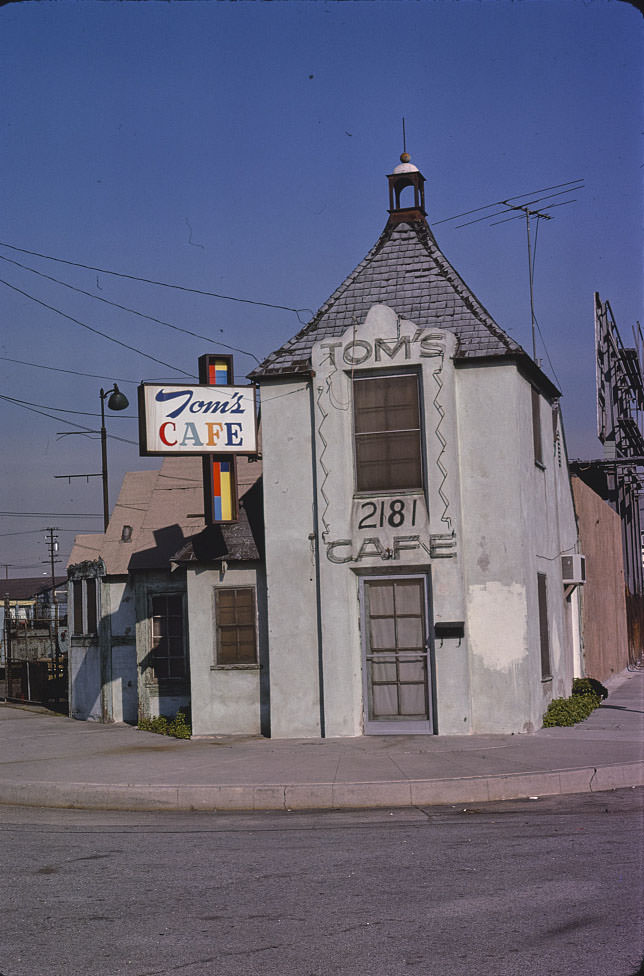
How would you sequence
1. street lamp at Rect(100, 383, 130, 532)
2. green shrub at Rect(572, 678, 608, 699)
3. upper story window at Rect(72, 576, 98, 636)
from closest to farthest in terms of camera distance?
green shrub at Rect(572, 678, 608, 699), upper story window at Rect(72, 576, 98, 636), street lamp at Rect(100, 383, 130, 532)

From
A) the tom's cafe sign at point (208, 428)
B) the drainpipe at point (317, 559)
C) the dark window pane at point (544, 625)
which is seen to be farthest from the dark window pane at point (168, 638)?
the dark window pane at point (544, 625)

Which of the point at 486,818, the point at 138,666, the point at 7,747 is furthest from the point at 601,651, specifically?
the point at 486,818

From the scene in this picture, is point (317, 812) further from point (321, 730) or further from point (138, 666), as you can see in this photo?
point (138, 666)

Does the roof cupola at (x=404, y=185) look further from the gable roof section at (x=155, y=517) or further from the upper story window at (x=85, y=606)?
the upper story window at (x=85, y=606)

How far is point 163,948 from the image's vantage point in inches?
242

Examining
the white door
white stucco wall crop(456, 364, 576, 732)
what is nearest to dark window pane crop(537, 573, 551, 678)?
white stucco wall crop(456, 364, 576, 732)

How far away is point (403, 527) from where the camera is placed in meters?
15.3

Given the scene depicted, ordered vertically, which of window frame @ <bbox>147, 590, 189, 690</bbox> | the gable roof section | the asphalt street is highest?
the gable roof section

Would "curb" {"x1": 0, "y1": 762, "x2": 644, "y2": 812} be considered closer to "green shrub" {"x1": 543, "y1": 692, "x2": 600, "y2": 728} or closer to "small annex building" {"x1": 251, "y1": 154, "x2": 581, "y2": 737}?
"small annex building" {"x1": 251, "y1": 154, "x2": 581, "y2": 737}

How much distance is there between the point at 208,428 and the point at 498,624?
5.02 metres

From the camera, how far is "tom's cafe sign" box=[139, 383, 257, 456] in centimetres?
1577

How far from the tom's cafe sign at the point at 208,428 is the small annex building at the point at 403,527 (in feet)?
1.24

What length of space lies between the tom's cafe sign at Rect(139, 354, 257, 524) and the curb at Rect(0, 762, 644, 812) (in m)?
5.17

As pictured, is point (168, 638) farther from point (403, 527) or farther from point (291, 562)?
point (403, 527)
